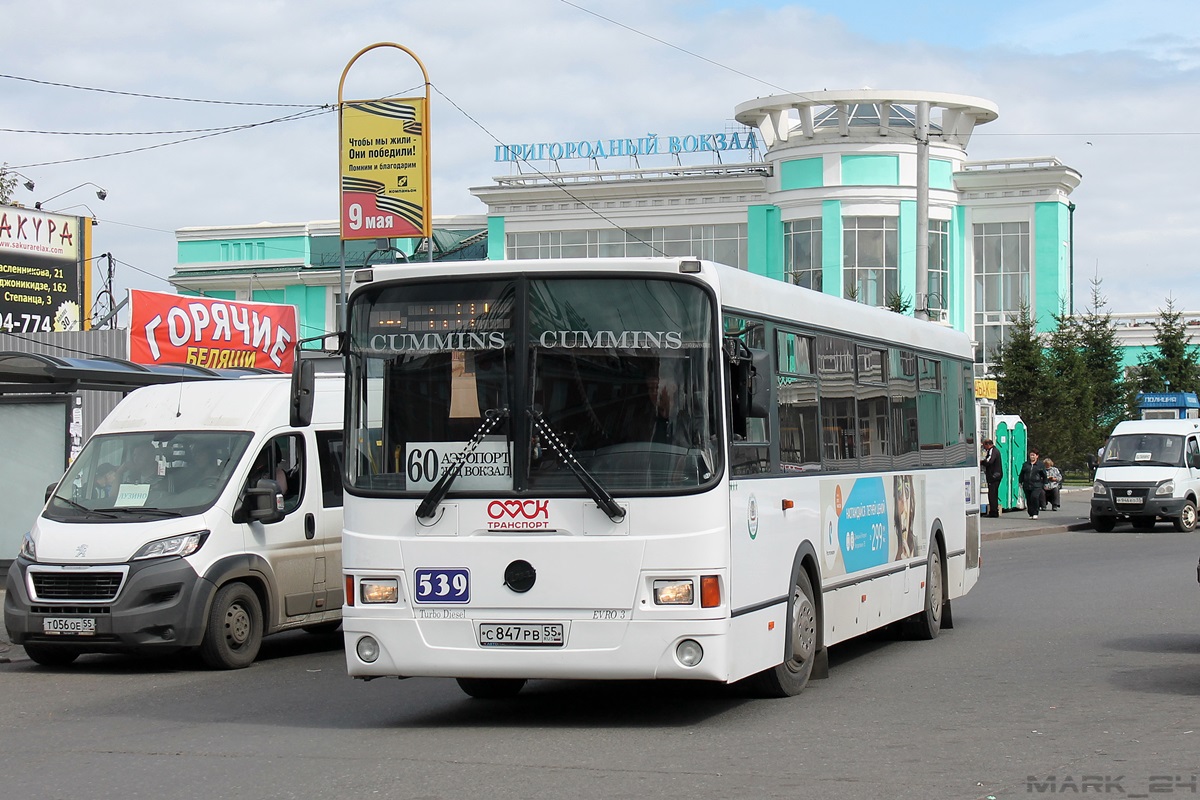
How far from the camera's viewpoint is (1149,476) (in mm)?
36031

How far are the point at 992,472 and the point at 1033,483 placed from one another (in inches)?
44.9

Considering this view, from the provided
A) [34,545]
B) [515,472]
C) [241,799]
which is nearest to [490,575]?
[515,472]

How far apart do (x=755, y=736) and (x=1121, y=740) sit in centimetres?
205

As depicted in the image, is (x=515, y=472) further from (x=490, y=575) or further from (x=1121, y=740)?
(x=1121, y=740)

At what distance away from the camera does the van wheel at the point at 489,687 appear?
1127 centimetres

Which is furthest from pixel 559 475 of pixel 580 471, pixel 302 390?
pixel 302 390

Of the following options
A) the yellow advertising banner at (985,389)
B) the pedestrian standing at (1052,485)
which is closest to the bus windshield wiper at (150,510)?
the yellow advertising banner at (985,389)

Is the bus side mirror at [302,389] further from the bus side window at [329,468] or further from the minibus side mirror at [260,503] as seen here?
the bus side window at [329,468]

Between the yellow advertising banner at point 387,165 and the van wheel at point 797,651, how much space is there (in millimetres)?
14263

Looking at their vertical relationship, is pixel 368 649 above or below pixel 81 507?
below

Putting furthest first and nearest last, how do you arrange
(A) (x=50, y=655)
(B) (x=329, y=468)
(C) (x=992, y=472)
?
(C) (x=992, y=472) → (B) (x=329, y=468) → (A) (x=50, y=655)

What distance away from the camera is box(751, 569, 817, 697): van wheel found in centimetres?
1078

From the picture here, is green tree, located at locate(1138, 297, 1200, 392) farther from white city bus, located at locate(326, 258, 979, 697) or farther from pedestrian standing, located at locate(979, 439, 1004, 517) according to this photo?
white city bus, located at locate(326, 258, 979, 697)

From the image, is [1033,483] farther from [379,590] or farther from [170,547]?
[379,590]
